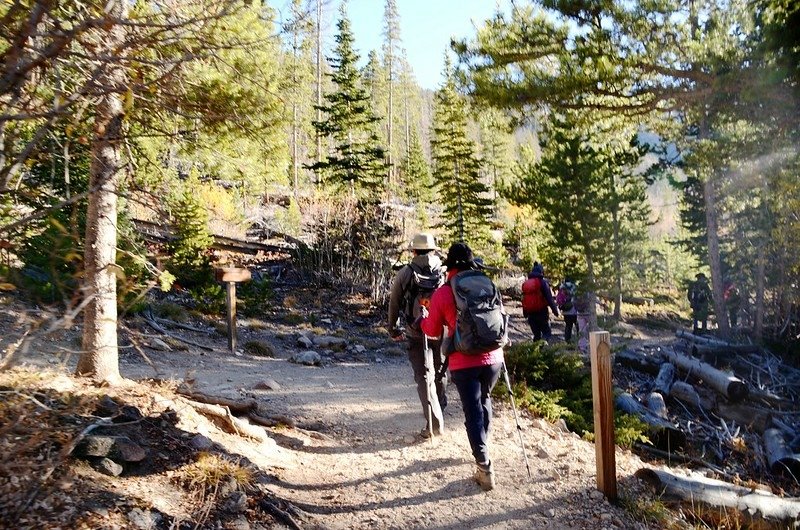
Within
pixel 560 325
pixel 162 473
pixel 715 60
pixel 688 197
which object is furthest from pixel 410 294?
pixel 688 197

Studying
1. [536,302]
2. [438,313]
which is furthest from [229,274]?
[536,302]

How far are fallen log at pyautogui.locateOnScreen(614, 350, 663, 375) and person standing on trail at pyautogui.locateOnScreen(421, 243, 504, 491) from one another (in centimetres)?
1014

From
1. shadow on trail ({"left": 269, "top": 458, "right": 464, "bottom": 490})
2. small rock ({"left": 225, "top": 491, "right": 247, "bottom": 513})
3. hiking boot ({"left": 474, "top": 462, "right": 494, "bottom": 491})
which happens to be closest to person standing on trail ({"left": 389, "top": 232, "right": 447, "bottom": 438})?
shadow on trail ({"left": 269, "top": 458, "right": 464, "bottom": 490})

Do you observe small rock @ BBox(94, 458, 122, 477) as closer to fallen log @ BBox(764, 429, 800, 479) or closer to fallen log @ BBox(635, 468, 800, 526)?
fallen log @ BBox(635, 468, 800, 526)

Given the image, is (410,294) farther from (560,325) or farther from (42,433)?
(560,325)

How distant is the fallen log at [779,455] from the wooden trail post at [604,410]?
463 cm

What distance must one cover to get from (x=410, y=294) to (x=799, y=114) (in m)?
6.61

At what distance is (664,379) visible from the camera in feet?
39.6

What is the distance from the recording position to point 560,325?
21828 millimetres

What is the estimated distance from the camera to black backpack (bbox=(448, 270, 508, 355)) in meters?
4.45

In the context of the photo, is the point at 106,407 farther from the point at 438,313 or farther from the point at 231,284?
the point at 231,284

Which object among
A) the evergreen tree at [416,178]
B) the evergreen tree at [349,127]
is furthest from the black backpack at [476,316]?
the evergreen tree at [416,178]

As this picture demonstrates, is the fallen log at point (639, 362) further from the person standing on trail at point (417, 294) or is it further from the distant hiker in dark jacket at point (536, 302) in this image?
the person standing on trail at point (417, 294)

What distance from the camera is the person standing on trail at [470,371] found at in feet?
15.0
